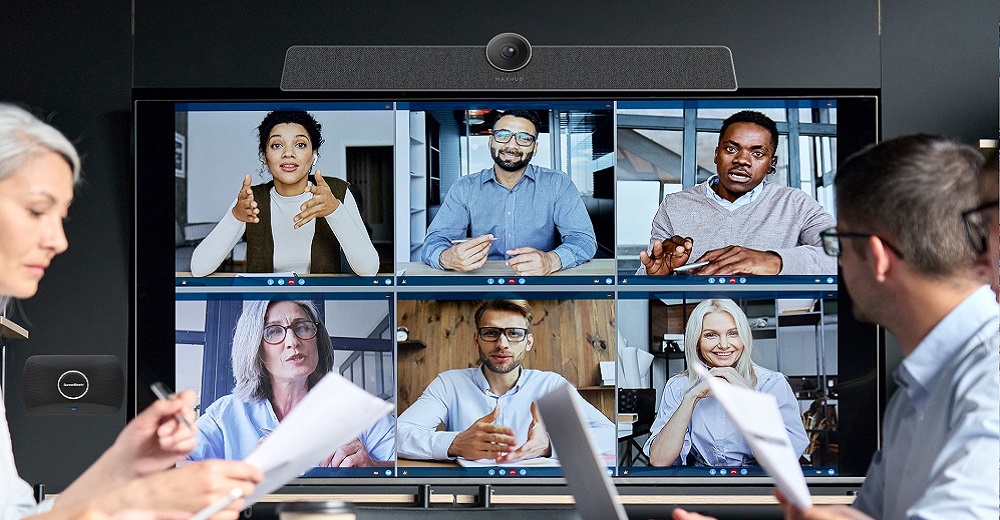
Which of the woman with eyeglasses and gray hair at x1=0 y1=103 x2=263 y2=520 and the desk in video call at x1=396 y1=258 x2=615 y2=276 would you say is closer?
the woman with eyeglasses and gray hair at x1=0 y1=103 x2=263 y2=520

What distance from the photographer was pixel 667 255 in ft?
10.0

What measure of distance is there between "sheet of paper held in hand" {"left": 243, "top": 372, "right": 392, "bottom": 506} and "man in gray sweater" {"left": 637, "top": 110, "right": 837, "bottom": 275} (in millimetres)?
1714

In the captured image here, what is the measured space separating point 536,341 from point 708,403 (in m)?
0.58

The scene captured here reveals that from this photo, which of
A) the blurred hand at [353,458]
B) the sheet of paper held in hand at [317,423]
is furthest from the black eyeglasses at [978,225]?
the blurred hand at [353,458]

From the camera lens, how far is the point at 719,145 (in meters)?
3.06

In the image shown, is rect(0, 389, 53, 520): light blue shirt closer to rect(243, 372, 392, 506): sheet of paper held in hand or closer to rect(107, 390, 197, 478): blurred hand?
rect(107, 390, 197, 478): blurred hand

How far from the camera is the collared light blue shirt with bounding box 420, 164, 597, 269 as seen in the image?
3.04m

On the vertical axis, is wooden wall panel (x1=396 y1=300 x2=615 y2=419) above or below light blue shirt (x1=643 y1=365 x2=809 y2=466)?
above

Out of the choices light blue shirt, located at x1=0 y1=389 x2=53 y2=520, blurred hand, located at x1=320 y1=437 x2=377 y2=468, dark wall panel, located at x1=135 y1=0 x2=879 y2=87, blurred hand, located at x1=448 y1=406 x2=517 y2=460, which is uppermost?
dark wall panel, located at x1=135 y1=0 x2=879 y2=87

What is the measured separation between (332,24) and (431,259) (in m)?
0.82

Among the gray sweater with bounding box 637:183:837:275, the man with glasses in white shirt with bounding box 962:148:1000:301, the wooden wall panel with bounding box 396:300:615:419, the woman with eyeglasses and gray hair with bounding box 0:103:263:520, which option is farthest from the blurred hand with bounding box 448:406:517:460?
the man with glasses in white shirt with bounding box 962:148:1000:301

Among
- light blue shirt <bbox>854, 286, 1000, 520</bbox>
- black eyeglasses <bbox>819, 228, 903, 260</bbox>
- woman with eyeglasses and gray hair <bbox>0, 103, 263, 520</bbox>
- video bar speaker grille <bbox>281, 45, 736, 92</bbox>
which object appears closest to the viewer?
light blue shirt <bbox>854, 286, 1000, 520</bbox>

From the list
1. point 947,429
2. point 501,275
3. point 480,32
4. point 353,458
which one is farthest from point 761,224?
point 947,429

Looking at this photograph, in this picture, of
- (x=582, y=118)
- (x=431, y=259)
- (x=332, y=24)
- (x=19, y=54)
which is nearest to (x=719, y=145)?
(x=582, y=118)
